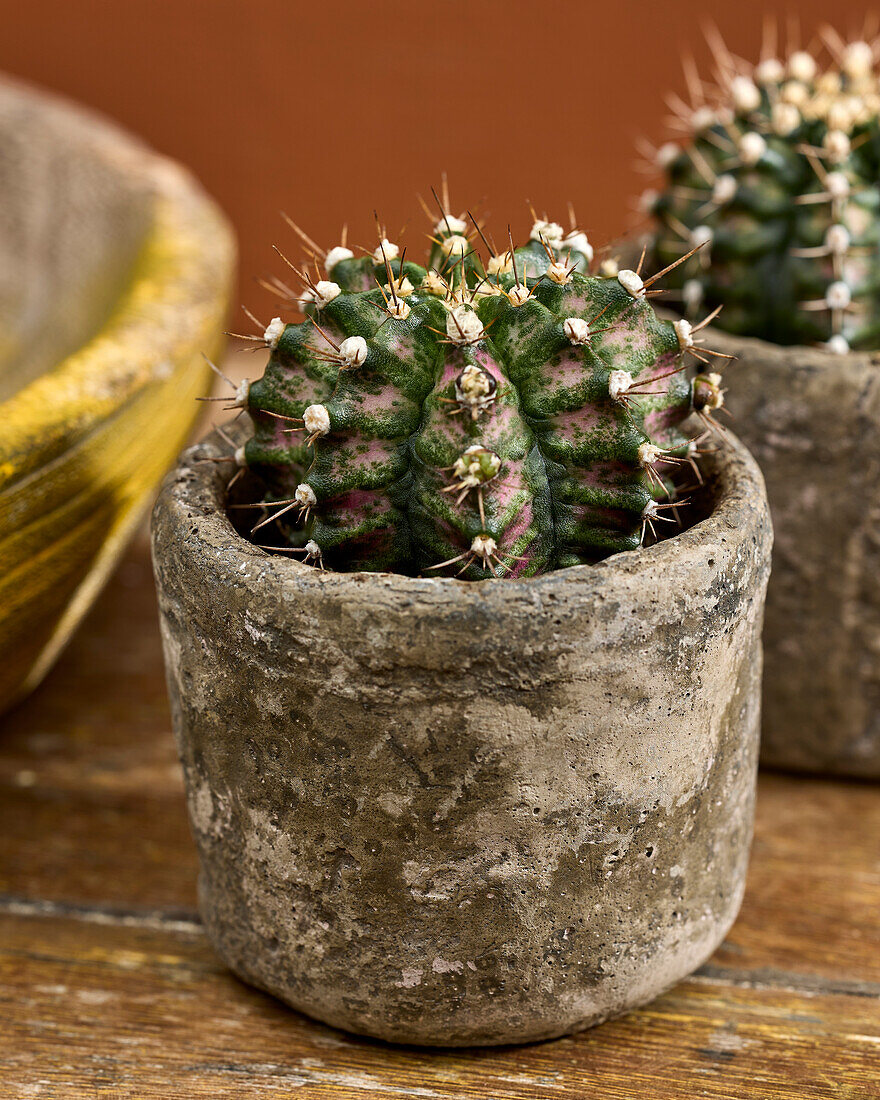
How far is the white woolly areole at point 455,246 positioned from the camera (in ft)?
3.06

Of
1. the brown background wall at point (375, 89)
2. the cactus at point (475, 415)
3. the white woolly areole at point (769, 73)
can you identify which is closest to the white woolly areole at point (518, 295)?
the cactus at point (475, 415)

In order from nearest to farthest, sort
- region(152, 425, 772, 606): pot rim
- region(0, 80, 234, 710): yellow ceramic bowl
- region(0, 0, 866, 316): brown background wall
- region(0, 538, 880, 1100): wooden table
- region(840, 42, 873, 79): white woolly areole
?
region(152, 425, 772, 606): pot rim < region(0, 538, 880, 1100): wooden table < region(0, 80, 234, 710): yellow ceramic bowl < region(840, 42, 873, 79): white woolly areole < region(0, 0, 866, 316): brown background wall

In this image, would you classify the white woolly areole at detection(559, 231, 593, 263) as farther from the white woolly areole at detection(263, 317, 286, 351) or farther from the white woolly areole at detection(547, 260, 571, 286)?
the white woolly areole at detection(263, 317, 286, 351)

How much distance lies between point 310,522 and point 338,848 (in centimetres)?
23

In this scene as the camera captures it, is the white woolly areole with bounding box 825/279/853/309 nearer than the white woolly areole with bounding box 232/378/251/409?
No

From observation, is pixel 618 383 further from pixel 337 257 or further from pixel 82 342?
pixel 82 342

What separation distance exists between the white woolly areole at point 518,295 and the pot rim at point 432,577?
18 centimetres

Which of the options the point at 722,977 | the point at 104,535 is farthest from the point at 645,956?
the point at 104,535

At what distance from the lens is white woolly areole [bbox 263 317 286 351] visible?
0.89m

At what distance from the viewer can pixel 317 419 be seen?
0.83 metres

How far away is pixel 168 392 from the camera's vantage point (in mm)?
1254

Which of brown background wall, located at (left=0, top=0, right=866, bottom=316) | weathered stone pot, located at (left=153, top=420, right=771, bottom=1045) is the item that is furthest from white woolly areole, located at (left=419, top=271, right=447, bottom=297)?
brown background wall, located at (left=0, top=0, right=866, bottom=316)

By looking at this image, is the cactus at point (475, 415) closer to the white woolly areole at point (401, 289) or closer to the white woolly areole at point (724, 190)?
the white woolly areole at point (401, 289)

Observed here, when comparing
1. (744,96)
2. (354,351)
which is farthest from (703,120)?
(354,351)
